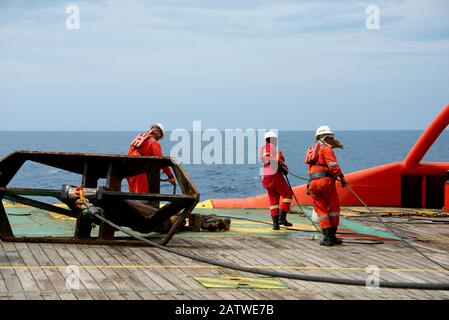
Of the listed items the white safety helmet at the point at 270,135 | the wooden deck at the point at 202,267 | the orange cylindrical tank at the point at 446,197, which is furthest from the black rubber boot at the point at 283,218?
the orange cylindrical tank at the point at 446,197

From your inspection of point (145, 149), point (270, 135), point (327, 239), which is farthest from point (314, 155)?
point (145, 149)

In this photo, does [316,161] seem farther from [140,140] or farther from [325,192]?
[140,140]

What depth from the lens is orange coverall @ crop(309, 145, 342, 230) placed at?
11328mm

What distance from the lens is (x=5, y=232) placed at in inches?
420

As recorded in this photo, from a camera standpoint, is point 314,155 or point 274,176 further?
point 274,176

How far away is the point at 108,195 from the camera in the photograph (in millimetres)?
10578

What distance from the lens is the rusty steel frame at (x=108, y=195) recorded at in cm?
1066

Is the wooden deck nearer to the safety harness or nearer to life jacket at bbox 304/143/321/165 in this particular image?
the safety harness

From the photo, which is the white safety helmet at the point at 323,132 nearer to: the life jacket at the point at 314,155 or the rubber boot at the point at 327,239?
the life jacket at the point at 314,155

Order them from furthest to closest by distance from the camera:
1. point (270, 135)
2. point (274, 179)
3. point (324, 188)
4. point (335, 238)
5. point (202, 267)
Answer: point (274, 179) < point (270, 135) < point (335, 238) < point (324, 188) < point (202, 267)

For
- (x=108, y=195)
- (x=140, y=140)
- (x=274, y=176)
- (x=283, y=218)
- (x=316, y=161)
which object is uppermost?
(x=140, y=140)

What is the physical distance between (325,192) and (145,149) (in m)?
2.89

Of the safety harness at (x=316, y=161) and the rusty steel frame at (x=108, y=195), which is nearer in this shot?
the rusty steel frame at (x=108, y=195)
